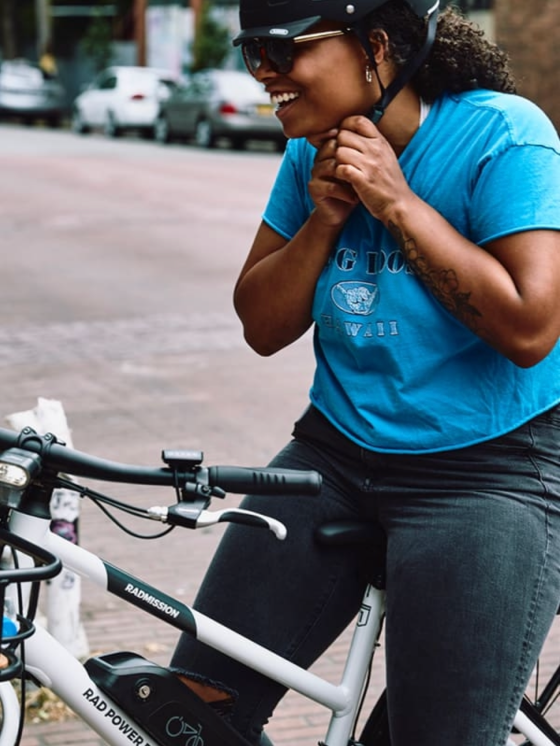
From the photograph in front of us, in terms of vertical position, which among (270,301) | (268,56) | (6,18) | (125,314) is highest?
(268,56)

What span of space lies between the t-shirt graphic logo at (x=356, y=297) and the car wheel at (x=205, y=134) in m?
24.8

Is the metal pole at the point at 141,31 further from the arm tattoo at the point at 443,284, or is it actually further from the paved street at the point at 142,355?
the arm tattoo at the point at 443,284

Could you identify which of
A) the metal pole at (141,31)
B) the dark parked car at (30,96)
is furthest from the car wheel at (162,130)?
the metal pole at (141,31)

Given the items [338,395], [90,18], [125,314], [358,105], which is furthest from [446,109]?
[90,18]

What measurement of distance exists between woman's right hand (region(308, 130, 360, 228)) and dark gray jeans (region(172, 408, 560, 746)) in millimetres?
408

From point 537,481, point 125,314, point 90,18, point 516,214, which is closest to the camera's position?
point 516,214

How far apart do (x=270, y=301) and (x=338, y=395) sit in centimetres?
22

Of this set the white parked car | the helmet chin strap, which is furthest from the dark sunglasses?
the white parked car

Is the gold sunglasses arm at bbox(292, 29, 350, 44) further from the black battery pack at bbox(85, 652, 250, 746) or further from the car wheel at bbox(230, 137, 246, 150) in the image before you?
the car wheel at bbox(230, 137, 246, 150)

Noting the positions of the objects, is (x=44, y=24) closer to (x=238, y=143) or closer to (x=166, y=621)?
(x=238, y=143)

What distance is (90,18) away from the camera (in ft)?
156

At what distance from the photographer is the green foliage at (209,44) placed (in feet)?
113

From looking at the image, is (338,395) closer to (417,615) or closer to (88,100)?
(417,615)

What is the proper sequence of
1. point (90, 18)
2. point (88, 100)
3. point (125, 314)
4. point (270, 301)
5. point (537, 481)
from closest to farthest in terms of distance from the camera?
point (537, 481), point (270, 301), point (125, 314), point (88, 100), point (90, 18)
